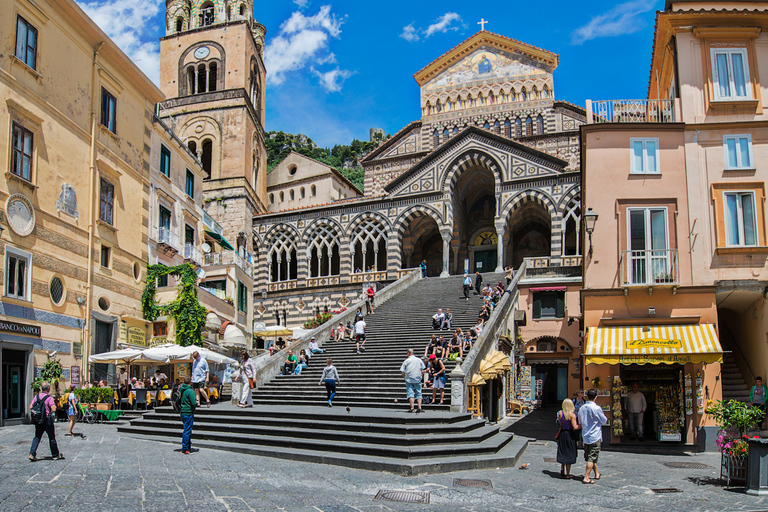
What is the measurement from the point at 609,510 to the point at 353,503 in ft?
11.1

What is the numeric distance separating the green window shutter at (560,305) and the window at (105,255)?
18256 millimetres

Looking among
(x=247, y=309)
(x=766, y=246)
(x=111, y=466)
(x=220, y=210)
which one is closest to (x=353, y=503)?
(x=111, y=466)

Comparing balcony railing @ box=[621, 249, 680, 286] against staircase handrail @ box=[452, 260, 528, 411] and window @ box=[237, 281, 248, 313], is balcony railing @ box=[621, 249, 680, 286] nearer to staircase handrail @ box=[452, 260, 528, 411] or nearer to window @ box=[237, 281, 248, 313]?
staircase handrail @ box=[452, 260, 528, 411]

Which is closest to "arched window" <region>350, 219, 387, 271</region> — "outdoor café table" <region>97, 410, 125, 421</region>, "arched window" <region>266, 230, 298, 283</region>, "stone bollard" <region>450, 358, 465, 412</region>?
"arched window" <region>266, 230, 298, 283</region>

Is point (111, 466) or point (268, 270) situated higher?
point (268, 270)

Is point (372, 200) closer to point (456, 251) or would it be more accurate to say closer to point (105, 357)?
point (456, 251)

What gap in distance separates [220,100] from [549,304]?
2734 centimetres

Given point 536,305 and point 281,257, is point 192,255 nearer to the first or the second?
point 281,257

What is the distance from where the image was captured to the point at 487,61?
4572cm

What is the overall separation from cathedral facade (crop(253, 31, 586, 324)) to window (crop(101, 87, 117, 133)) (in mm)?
18631

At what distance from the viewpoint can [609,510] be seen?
910cm

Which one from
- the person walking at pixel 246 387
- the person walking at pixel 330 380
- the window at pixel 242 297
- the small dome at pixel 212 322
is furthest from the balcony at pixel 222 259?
the person walking at pixel 330 380

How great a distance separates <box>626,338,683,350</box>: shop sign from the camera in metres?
16.0

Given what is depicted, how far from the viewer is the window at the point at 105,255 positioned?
22616 millimetres
